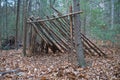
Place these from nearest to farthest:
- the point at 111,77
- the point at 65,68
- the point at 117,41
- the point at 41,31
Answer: the point at 111,77, the point at 65,68, the point at 41,31, the point at 117,41

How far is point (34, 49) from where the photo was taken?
12172mm

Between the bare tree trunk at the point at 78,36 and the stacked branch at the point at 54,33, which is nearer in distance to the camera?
the bare tree trunk at the point at 78,36

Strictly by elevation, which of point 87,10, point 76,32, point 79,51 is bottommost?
point 79,51

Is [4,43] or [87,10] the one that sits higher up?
[87,10]

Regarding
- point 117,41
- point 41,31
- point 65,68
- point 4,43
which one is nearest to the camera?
point 65,68

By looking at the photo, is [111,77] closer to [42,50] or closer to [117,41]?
[42,50]

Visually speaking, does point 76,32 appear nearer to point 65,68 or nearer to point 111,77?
point 65,68

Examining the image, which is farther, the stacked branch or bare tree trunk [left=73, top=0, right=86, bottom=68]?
the stacked branch

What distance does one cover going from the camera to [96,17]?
19016 mm

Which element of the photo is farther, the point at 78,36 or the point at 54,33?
the point at 54,33

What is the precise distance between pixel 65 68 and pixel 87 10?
510 inches

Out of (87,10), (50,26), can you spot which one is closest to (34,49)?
(50,26)

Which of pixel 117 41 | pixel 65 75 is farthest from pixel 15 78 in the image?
pixel 117 41

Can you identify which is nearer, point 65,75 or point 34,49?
point 65,75
